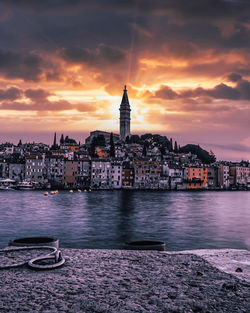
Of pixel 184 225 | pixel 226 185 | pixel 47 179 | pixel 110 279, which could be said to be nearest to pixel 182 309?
pixel 110 279

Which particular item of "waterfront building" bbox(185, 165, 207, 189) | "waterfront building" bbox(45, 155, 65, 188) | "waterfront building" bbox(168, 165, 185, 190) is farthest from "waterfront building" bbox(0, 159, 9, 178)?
"waterfront building" bbox(185, 165, 207, 189)

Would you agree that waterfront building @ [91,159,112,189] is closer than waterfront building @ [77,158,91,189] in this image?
No

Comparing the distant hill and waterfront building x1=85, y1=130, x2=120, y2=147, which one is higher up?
waterfront building x1=85, y1=130, x2=120, y2=147

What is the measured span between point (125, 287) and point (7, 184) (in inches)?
4489

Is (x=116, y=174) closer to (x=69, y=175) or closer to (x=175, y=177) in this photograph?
(x=69, y=175)

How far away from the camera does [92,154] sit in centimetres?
14838

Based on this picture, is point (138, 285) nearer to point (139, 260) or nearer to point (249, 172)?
point (139, 260)

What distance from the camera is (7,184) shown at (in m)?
115

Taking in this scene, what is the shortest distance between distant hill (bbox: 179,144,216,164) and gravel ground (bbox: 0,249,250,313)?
165190mm

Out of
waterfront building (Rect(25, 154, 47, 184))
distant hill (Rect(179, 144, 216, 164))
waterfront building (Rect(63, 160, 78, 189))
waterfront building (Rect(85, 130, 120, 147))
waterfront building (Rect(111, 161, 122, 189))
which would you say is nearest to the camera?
waterfront building (Rect(25, 154, 47, 184))

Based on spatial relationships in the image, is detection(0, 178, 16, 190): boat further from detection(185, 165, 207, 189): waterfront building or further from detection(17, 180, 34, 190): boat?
detection(185, 165, 207, 189): waterfront building

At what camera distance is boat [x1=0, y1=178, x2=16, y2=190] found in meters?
108

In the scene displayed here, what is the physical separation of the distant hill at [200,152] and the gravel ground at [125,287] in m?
165

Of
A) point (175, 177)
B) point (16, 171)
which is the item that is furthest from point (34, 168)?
point (175, 177)
